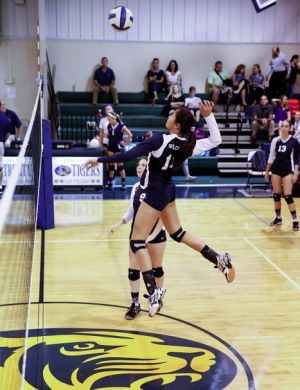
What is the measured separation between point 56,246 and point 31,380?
433 cm

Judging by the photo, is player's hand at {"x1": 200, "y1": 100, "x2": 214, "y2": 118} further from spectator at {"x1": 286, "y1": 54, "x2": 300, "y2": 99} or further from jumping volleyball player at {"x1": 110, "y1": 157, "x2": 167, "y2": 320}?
spectator at {"x1": 286, "y1": 54, "x2": 300, "y2": 99}

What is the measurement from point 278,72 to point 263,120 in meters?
2.39

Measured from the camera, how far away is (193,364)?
5227 millimetres

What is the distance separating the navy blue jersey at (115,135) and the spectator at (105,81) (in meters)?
5.10

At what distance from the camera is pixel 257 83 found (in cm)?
1891

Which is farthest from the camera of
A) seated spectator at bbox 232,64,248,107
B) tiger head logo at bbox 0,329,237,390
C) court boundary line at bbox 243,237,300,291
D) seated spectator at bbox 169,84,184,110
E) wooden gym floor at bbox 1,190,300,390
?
seated spectator at bbox 232,64,248,107

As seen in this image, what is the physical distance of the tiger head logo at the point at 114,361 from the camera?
192 inches

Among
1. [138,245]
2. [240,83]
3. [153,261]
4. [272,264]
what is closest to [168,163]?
[138,245]

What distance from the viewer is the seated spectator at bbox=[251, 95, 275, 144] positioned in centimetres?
1715

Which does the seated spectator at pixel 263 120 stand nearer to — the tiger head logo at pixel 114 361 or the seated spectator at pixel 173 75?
the seated spectator at pixel 173 75

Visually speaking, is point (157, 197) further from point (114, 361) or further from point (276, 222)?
point (276, 222)

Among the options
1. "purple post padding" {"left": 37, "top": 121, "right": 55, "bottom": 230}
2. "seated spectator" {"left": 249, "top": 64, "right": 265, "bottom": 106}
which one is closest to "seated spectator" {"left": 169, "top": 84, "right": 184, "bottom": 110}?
"seated spectator" {"left": 249, "top": 64, "right": 265, "bottom": 106}

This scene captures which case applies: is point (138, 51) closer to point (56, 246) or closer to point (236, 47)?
point (236, 47)

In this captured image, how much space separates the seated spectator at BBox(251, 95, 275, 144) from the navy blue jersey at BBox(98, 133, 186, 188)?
12.2 metres
